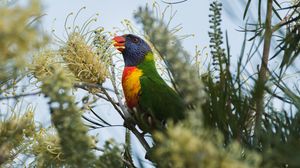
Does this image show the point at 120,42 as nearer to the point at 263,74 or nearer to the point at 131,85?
the point at 131,85

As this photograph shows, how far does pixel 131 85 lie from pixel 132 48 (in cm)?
48

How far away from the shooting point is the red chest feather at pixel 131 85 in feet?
8.71

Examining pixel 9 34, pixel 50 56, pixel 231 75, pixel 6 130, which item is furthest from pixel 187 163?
pixel 50 56

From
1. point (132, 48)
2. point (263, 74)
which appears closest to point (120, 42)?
point (132, 48)

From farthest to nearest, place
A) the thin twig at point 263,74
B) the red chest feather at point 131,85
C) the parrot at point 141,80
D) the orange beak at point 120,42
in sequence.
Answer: the orange beak at point 120,42 → the red chest feather at point 131,85 → the parrot at point 141,80 → the thin twig at point 263,74

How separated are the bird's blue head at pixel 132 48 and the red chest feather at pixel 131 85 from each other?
187 millimetres

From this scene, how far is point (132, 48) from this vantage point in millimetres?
3191

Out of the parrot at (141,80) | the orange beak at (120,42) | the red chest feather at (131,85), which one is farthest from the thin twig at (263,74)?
the orange beak at (120,42)

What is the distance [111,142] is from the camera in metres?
1.02

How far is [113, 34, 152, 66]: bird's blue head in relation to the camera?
123 inches

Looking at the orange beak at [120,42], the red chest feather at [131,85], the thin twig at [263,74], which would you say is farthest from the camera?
the orange beak at [120,42]

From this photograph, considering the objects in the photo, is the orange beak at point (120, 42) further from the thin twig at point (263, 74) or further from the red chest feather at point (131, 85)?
the thin twig at point (263, 74)

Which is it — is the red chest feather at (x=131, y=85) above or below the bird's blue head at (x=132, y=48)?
below

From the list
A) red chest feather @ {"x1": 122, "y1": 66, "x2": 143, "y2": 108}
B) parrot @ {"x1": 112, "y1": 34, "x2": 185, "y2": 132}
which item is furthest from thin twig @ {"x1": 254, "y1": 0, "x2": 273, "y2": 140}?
red chest feather @ {"x1": 122, "y1": 66, "x2": 143, "y2": 108}
